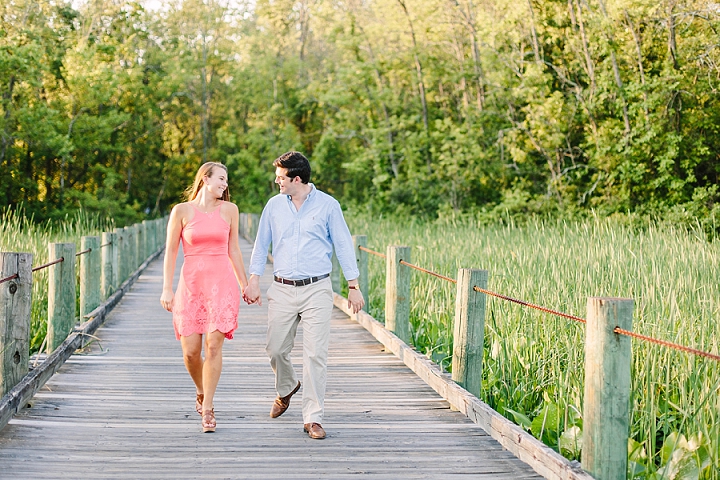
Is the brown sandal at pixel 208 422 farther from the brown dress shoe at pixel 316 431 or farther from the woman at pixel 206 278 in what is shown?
the brown dress shoe at pixel 316 431

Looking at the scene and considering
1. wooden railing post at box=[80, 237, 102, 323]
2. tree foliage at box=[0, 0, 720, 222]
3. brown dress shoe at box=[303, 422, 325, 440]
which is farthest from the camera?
tree foliage at box=[0, 0, 720, 222]

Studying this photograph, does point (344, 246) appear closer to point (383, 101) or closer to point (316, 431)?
point (316, 431)

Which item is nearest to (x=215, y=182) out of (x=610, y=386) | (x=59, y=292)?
(x=610, y=386)

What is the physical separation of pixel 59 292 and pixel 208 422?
9.59 ft

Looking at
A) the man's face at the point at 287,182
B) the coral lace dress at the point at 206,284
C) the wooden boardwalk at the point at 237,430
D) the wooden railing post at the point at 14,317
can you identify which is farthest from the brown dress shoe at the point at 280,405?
the wooden railing post at the point at 14,317

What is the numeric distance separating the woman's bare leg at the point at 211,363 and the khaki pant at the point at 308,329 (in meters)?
0.30

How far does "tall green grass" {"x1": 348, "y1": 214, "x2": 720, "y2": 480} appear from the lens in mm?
4305

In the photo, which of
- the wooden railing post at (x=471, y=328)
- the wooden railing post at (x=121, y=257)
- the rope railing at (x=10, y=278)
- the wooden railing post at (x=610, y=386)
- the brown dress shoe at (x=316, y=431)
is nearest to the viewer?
the wooden railing post at (x=610, y=386)

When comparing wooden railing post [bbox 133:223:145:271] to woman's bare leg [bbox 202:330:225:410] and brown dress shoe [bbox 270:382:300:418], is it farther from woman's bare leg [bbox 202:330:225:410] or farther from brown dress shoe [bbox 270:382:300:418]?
woman's bare leg [bbox 202:330:225:410]

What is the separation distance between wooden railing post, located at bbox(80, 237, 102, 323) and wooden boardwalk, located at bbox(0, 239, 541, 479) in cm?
164

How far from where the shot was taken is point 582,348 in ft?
18.7

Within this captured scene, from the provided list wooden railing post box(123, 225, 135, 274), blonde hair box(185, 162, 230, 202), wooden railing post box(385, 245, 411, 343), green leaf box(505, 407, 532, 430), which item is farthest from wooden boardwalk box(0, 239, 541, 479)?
wooden railing post box(123, 225, 135, 274)

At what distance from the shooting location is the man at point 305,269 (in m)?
4.89

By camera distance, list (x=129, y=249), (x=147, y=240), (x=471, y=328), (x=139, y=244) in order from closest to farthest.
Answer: (x=471, y=328) < (x=129, y=249) < (x=139, y=244) < (x=147, y=240)
